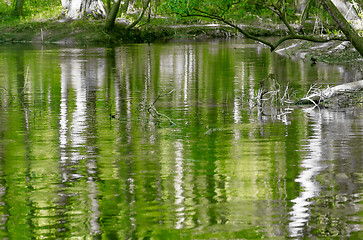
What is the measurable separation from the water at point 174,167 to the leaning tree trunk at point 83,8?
35095 mm

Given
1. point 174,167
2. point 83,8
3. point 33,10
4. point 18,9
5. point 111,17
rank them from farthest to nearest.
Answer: point 33,10 < point 18,9 < point 83,8 < point 111,17 < point 174,167

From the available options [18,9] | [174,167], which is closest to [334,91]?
[174,167]

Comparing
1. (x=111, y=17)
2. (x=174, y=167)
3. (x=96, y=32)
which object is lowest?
(x=174, y=167)

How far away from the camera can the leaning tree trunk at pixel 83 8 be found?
58312 mm

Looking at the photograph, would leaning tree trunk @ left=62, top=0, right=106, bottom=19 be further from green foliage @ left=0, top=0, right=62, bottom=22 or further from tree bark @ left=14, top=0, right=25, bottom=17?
tree bark @ left=14, top=0, right=25, bottom=17

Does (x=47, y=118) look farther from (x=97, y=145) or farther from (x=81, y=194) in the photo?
(x=81, y=194)

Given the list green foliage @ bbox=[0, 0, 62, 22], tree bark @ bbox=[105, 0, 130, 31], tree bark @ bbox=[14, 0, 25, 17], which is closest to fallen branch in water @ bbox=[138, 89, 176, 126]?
tree bark @ bbox=[105, 0, 130, 31]

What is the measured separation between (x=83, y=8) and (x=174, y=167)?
48985 millimetres

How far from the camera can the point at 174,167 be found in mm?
11391

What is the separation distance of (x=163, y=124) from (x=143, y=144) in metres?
2.68

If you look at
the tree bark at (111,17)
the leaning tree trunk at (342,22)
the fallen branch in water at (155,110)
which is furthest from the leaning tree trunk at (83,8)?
the leaning tree trunk at (342,22)

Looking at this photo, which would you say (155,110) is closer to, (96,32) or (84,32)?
(96,32)

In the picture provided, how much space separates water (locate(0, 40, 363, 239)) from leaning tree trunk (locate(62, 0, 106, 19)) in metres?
35.1

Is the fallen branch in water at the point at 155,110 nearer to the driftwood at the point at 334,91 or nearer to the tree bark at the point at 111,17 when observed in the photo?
the driftwood at the point at 334,91
